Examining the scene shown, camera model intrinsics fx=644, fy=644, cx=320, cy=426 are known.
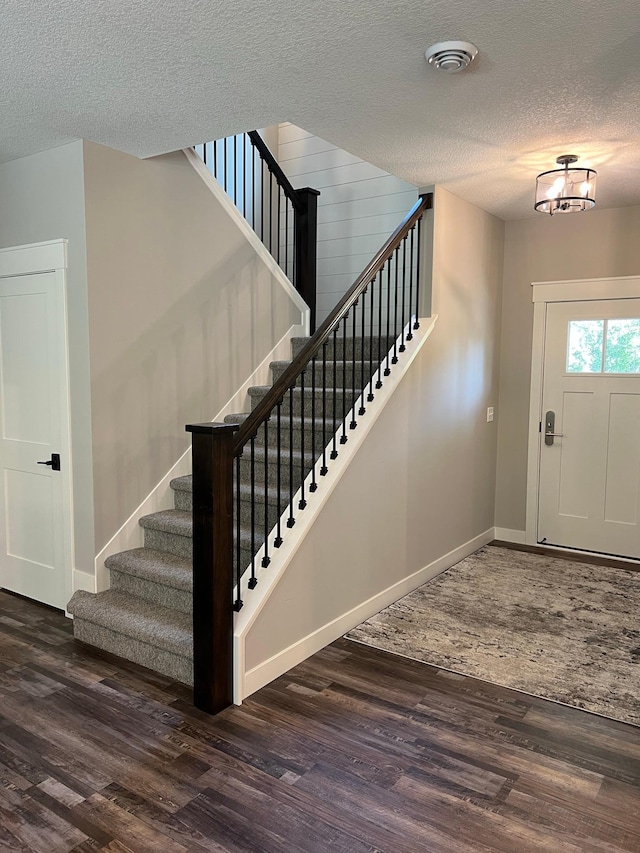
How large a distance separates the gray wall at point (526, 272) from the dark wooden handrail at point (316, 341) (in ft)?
4.29

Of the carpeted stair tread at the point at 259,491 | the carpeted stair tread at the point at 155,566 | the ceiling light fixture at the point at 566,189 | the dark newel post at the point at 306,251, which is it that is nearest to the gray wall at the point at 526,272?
the ceiling light fixture at the point at 566,189

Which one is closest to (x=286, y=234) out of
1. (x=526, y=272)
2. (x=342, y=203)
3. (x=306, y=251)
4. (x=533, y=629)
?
(x=306, y=251)

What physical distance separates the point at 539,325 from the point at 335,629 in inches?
117

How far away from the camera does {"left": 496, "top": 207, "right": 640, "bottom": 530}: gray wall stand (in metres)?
4.64

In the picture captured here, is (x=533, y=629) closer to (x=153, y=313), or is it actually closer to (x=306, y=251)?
(x=153, y=313)

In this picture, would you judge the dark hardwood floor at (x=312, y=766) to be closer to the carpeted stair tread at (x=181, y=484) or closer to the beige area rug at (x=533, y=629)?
the beige area rug at (x=533, y=629)

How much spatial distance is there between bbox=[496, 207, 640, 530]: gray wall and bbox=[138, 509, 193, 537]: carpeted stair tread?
281 centimetres

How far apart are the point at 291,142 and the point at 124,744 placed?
4994mm

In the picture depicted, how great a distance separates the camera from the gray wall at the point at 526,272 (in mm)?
4645

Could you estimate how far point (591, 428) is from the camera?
16.0 ft

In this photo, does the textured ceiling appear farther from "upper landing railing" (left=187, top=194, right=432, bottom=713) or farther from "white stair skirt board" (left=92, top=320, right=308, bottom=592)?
"white stair skirt board" (left=92, top=320, right=308, bottom=592)

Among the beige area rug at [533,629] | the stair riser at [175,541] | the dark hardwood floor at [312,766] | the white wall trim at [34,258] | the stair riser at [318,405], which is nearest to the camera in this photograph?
the dark hardwood floor at [312,766]

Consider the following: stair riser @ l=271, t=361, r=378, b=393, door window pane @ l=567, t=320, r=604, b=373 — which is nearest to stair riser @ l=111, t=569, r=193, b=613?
stair riser @ l=271, t=361, r=378, b=393

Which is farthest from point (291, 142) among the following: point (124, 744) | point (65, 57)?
point (124, 744)
